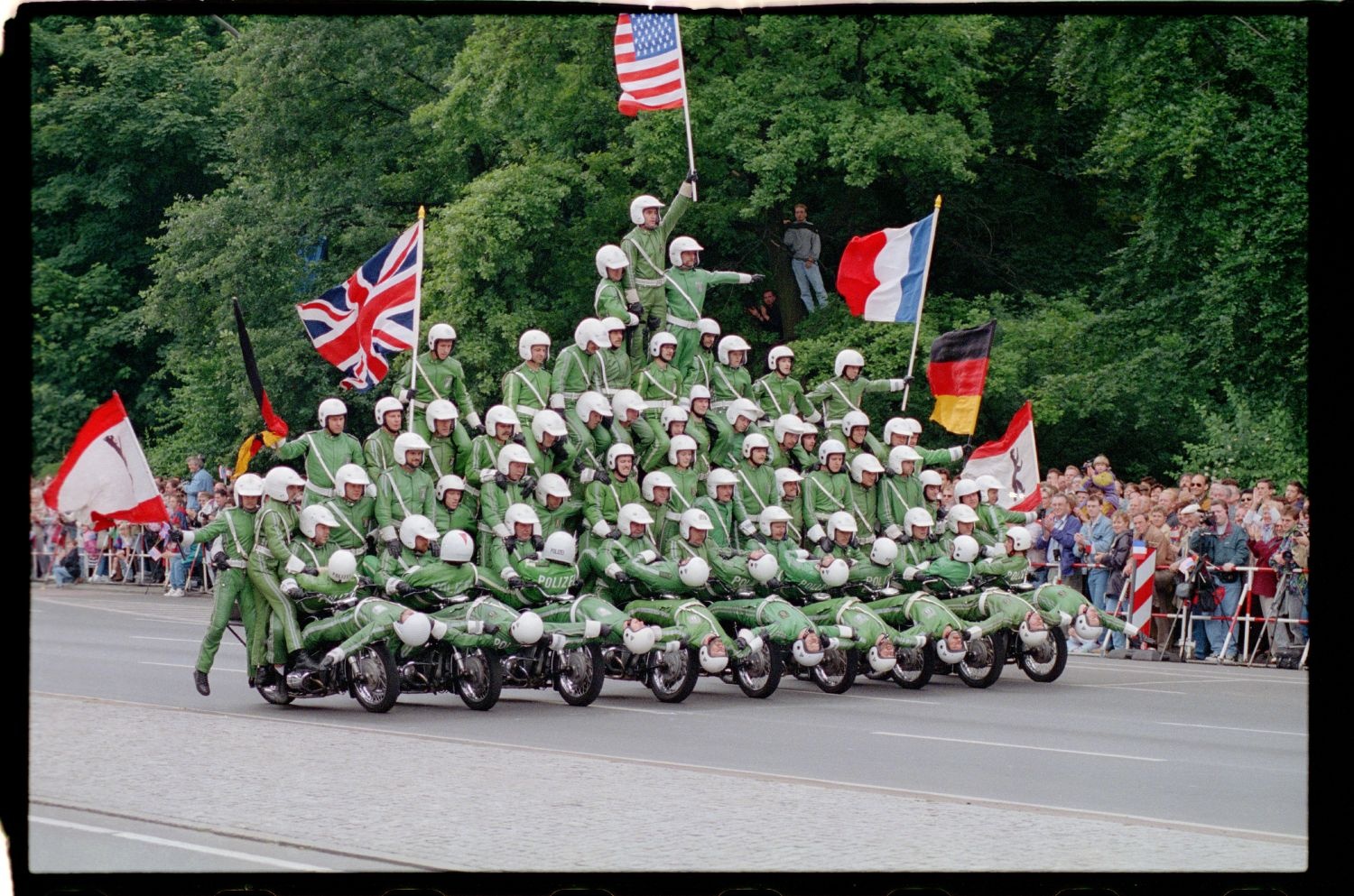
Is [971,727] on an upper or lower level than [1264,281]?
lower

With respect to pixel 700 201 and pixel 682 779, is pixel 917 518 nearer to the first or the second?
pixel 682 779

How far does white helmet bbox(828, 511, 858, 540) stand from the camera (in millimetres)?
20391

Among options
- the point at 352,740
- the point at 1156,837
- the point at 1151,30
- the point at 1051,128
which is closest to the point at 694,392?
the point at 352,740

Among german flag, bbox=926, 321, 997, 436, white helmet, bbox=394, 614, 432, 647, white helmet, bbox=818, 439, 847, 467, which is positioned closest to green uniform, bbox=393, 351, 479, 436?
white helmet, bbox=394, 614, 432, 647

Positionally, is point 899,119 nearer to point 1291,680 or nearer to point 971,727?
point 1291,680

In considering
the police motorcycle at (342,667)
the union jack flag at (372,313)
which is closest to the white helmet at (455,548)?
the police motorcycle at (342,667)

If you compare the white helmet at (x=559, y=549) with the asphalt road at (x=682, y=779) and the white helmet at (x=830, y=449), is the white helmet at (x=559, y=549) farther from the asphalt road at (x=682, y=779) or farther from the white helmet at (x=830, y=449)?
the white helmet at (x=830, y=449)

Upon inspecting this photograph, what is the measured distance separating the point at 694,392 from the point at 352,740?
5975mm

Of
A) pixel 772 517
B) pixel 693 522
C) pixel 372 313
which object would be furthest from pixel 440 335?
pixel 772 517

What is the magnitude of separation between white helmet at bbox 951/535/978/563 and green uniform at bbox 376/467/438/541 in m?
5.05

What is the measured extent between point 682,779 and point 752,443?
287 inches

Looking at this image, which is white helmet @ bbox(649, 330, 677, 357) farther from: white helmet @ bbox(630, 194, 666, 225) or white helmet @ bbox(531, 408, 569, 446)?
white helmet @ bbox(531, 408, 569, 446)

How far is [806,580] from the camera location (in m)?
19.9

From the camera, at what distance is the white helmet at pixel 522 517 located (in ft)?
61.1
